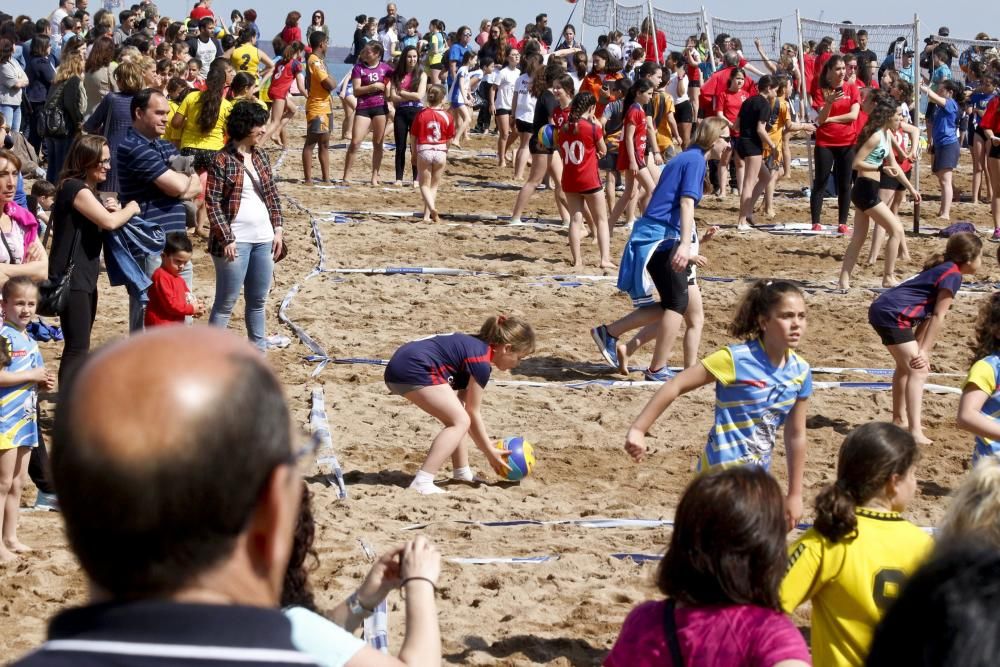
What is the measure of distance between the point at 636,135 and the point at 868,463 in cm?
1115

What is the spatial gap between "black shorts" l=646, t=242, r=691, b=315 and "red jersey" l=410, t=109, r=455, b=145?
6662 mm

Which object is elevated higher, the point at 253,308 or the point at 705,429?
the point at 253,308

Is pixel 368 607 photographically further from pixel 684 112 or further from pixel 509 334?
pixel 684 112

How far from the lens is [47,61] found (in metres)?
17.4

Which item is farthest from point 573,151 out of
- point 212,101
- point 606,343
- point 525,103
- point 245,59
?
point 245,59

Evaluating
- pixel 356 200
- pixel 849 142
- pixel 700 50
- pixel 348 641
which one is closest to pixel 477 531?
pixel 348 641

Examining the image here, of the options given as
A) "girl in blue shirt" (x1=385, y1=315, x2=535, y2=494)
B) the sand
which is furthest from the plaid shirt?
"girl in blue shirt" (x1=385, y1=315, x2=535, y2=494)

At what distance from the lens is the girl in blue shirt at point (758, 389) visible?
5473 mm

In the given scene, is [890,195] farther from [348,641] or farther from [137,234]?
[348,641]

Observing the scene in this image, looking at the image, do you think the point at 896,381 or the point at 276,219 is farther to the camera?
the point at 276,219

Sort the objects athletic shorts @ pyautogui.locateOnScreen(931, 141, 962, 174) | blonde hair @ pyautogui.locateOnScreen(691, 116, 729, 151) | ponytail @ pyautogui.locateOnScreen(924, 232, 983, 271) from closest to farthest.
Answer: ponytail @ pyautogui.locateOnScreen(924, 232, 983, 271), blonde hair @ pyautogui.locateOnScreen(691, 116, 729, 151), athletic shorts @ pyautogui.locateOnScreen(931, 141, 962, 174)

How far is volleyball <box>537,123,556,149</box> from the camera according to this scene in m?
14.5

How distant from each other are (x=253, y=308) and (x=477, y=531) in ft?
11.0

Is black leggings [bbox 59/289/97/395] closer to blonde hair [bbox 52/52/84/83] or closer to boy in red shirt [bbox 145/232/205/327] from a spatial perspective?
boy in red shirt [bbox 145/232/205/327]
